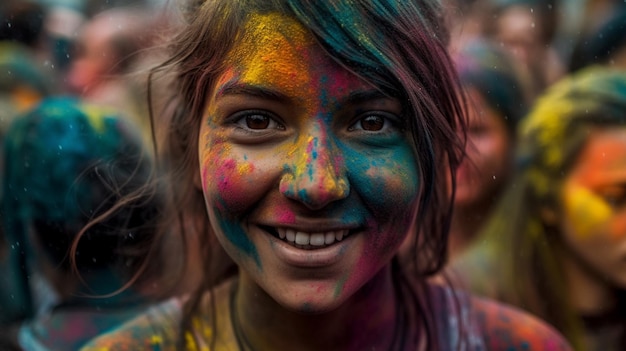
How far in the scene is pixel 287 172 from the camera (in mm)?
1240

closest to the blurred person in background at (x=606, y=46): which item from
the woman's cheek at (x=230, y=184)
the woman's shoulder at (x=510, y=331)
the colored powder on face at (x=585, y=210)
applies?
the colored powder on face at (x=585, y=210)

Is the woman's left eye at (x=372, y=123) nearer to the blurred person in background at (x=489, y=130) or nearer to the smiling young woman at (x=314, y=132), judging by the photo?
the smiling young woman at (x=314, y=132)

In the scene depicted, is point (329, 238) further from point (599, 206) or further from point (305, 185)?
point (599, 206)

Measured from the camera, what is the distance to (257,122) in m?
1.29

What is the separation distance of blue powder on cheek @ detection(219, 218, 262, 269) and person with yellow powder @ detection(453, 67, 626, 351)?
122 centimetres

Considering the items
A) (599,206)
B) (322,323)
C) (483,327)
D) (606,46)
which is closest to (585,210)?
(599,206)

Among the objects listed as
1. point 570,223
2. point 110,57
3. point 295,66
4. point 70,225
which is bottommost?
point 570,223

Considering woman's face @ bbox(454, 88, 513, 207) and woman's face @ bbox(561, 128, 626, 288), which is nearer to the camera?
woman's face @ bbox(561, 128, 626, 288)

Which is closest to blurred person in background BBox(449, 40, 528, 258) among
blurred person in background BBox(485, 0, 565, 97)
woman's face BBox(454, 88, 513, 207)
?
woman's face BBox(454, 88, 513, 207)

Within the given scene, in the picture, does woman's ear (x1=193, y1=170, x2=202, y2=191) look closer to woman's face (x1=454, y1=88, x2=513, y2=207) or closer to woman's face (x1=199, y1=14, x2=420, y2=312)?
woman's face (x1=199, y1=14, x2=420, y2=312)

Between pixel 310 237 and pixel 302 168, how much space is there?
0.44 ft

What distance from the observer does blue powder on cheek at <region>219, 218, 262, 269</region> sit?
132 centimetres

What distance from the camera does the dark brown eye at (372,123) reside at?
1.29m

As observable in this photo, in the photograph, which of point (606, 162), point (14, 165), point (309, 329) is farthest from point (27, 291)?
point (606, 162)
